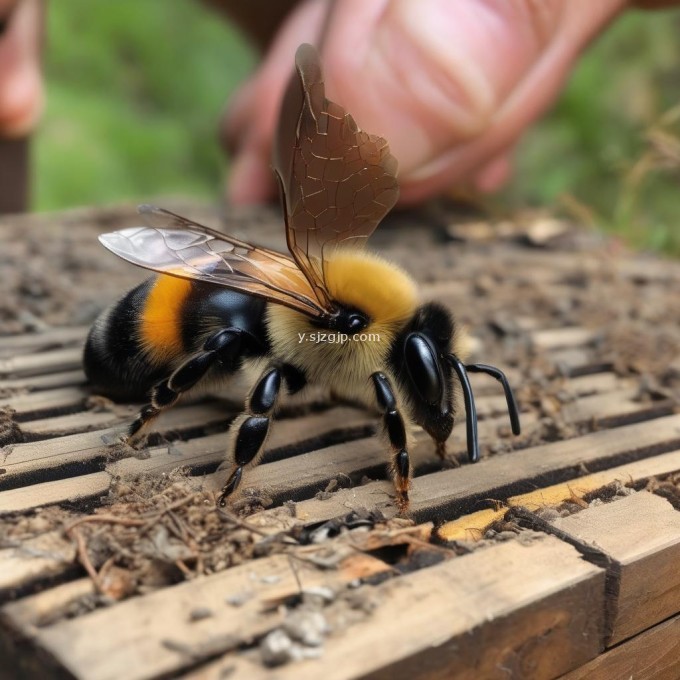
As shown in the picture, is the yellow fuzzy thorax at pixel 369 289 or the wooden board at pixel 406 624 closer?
the wooden board at pixel 406 624

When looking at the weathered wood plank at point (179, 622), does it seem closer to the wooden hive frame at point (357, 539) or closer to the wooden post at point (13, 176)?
the wooden hive frame at point (357, 539)

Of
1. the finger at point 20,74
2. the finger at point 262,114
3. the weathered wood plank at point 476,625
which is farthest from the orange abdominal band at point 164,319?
the finger at point 20,74

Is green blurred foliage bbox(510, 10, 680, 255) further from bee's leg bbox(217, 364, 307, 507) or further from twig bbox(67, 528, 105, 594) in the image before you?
twig bbox(67, 528, 105, 594)

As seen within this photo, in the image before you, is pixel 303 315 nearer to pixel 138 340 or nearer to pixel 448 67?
pixel 138 340

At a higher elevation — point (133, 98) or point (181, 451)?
point (133, 98)

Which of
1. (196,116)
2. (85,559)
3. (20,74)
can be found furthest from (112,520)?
(196,116)

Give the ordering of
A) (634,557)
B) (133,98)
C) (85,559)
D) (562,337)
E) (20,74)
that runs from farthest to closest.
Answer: (133,98)
(20,74)
(562,337)
(634,557)
(85,559)

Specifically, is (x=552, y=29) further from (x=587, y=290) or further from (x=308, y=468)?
(x=308, y=468)

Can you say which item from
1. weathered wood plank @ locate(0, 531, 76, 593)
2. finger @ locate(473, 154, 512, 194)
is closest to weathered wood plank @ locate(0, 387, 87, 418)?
weathered wood plank @ locate(0, 531, 76, 593)
